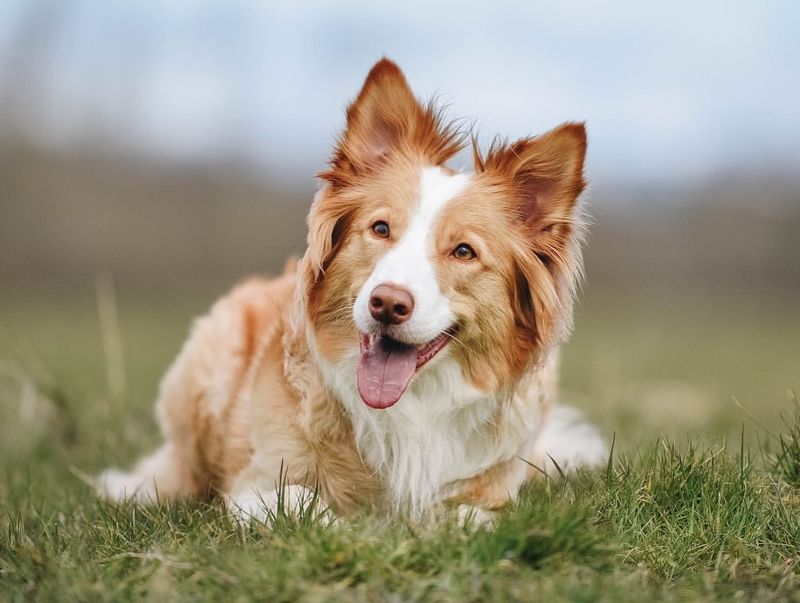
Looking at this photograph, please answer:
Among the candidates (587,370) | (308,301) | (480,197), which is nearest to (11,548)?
(308,301)

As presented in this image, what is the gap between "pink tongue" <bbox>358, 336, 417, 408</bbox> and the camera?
3953 mm

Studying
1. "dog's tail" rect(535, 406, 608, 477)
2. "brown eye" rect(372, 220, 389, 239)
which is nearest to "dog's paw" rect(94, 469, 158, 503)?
"brown eye" rect(372, 220, 389, 239)

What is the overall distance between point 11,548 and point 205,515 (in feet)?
2.72

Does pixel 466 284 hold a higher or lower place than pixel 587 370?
higher

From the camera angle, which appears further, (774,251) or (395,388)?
(774,251)

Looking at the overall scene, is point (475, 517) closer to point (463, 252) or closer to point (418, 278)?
point (418, 278)

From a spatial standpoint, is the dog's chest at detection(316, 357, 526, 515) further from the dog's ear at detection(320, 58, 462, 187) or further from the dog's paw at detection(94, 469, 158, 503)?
the dog's paw at detection(94, 469, 158, 503)

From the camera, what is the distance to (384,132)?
448cm

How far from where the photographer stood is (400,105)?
443 cm

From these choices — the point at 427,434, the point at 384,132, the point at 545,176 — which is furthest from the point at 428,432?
the point at 384,132

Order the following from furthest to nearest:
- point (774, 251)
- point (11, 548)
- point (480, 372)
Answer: point (774, 251)
point (480, 372)
point (11, 548)

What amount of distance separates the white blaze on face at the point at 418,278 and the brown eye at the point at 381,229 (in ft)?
0.34

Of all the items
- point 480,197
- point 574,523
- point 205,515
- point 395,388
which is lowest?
point 205,515

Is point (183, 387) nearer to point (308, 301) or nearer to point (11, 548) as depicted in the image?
point (308, 301)
